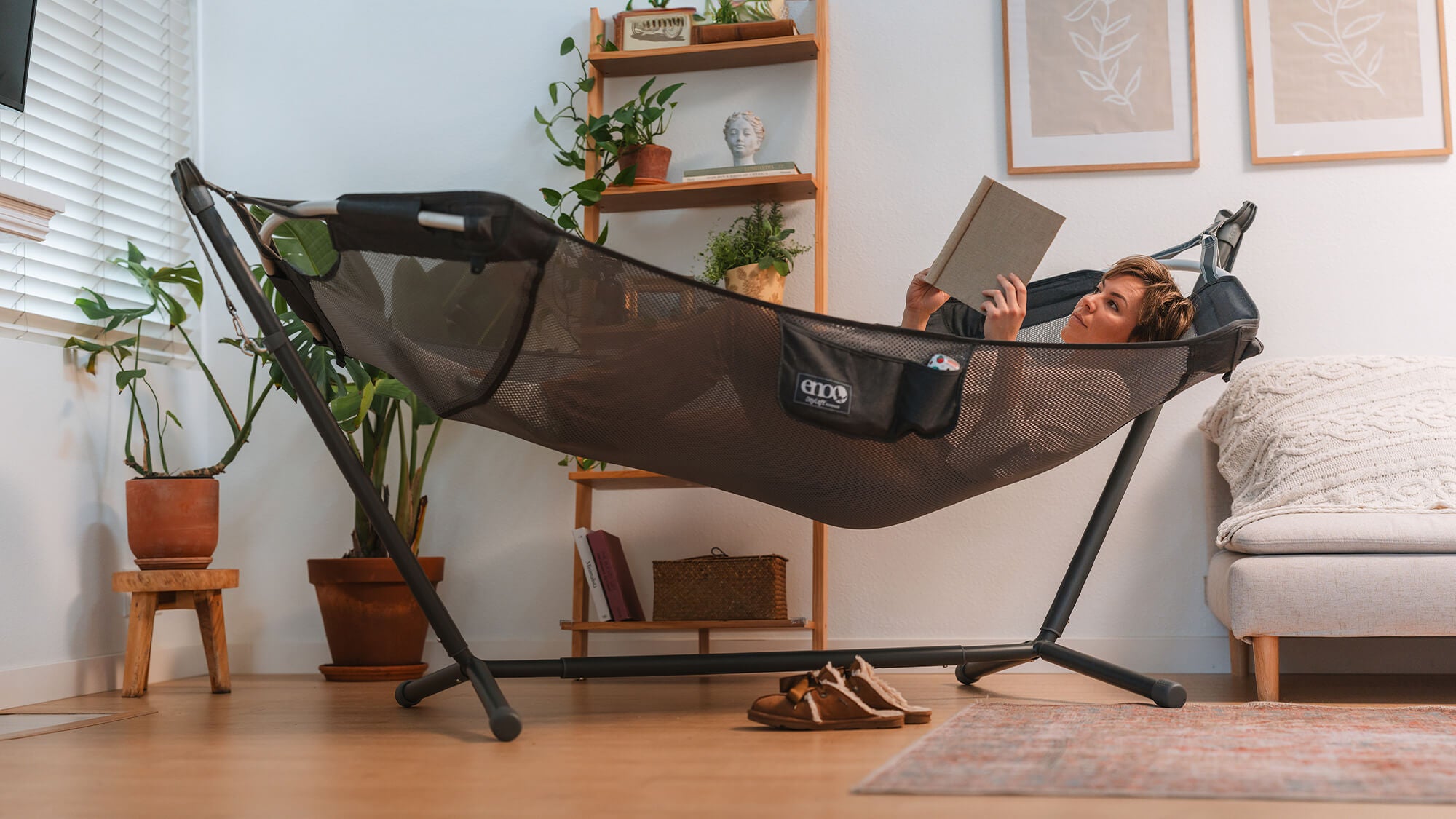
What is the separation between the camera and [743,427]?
63.9 inches

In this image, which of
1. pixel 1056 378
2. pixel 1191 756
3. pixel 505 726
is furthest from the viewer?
pixel 1056 378

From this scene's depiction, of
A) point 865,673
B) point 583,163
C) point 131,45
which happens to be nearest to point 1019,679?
point 865,673

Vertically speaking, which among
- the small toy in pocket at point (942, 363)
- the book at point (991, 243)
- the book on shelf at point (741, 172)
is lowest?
the small toy in pocket at point (942, 363)

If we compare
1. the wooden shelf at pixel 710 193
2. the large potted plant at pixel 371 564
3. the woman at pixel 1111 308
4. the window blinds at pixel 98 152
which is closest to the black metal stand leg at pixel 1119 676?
the woman at pixel 1111 308

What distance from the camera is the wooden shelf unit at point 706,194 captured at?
2.45 m

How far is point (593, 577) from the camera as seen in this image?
8.30ft

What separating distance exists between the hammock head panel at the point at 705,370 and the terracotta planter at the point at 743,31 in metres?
1.31

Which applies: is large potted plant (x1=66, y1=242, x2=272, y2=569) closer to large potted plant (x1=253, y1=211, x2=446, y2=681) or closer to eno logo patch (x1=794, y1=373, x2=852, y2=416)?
large potted plant (x1=253, y1=211, x2=446, y2=681)

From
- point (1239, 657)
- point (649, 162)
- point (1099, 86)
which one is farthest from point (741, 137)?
point (1239, 657)

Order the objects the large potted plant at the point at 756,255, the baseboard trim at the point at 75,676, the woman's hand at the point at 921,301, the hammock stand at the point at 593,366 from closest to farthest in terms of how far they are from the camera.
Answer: the hammock stand at the point at 593,366, the woman's hand at the point at 921,301, the baseboard trim at the point at 75,676, the large potted plant at the point at 756,255

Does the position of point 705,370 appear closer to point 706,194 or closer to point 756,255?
point 756,255

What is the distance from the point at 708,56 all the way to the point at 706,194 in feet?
1.16

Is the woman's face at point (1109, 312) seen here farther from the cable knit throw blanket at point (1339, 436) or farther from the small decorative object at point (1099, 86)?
the small decorative object at point (1099, 86)

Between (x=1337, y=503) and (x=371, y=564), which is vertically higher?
(x=1337, y=503)
